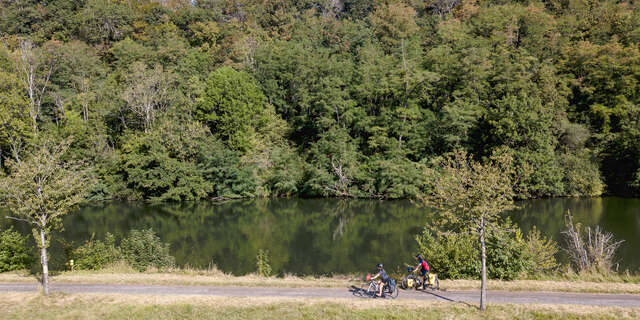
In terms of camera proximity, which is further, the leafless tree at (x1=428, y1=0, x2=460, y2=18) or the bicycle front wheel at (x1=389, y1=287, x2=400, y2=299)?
the leafless tree at (x1=428, y1=0, x2=460, y2=18)

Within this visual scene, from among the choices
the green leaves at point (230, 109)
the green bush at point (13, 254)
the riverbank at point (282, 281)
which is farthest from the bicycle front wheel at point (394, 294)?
the green leaves at point (230, 109)

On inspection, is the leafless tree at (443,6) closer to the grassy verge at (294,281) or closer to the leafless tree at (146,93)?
the leafless tree at (146,93)

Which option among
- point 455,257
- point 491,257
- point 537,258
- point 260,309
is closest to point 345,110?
point 537,258

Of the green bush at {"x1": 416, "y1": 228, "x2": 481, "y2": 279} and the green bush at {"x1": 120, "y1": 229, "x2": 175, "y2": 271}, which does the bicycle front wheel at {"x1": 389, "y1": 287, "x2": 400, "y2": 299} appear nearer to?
the green bush at {"x1": 416, "y1": 228, "x2": 481, "y2": 279}

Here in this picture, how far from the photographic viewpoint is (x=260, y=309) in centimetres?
1498

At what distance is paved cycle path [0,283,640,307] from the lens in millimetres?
15156

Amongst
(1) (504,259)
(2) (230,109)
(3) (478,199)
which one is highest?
(2) (230,109)

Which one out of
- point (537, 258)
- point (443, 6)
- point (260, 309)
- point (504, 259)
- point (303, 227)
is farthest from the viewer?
point (443, 6)

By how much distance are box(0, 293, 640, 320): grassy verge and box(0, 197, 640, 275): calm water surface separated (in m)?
7.98

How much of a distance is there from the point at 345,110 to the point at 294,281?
1534 inches

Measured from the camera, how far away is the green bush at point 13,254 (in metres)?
20.9

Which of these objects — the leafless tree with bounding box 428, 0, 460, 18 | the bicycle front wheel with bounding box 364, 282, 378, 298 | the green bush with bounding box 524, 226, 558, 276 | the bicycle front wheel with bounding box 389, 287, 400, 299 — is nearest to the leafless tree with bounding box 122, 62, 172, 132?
the bicycle front wheel with bounding box 364, 282, 378, 298

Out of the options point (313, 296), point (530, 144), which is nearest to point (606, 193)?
point (530, 144)

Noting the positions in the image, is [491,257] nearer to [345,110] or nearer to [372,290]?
[372,290]
